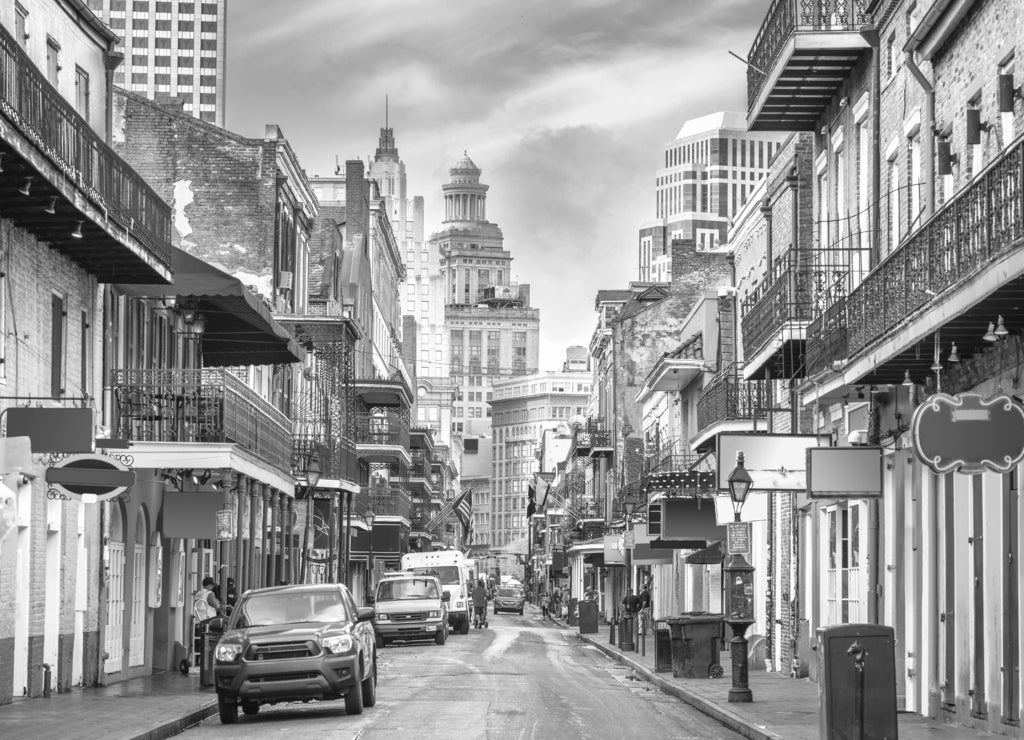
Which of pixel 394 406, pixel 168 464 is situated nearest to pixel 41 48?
pixel 168 464

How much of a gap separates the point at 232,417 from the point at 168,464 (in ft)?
7.70

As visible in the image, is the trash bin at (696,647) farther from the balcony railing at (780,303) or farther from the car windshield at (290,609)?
the car windshield at (290,609)

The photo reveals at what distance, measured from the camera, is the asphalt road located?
61.4 feet

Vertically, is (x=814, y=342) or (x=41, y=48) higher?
(x=41, y=48)

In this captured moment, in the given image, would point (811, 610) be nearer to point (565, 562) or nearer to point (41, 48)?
point (41, 48)

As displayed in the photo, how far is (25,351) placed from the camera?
2277 cm

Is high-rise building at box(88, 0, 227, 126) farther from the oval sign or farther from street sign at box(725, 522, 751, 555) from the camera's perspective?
the oval sign

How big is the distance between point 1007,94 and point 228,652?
33.3 feet

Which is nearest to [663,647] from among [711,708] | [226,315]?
[711,708]

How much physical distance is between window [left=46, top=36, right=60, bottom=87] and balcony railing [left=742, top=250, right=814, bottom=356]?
397 inches

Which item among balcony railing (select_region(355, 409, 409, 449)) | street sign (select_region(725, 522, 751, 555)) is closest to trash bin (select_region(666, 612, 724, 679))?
street sign (select_region(725, 522, 751, 555))

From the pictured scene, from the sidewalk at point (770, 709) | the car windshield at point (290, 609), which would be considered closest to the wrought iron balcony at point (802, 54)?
the sidewalk at point (770, 709)

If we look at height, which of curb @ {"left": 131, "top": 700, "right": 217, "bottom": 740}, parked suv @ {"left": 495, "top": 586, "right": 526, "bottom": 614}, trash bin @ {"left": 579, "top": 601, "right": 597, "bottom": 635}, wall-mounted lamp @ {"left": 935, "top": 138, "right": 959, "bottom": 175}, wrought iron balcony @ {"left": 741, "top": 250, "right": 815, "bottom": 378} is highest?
wall-mounted lamp @ {"left": 935, "top": 138, "right": 959, "bottom": 175}

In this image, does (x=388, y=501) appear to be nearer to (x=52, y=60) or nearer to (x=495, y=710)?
(x=52, y=60)
